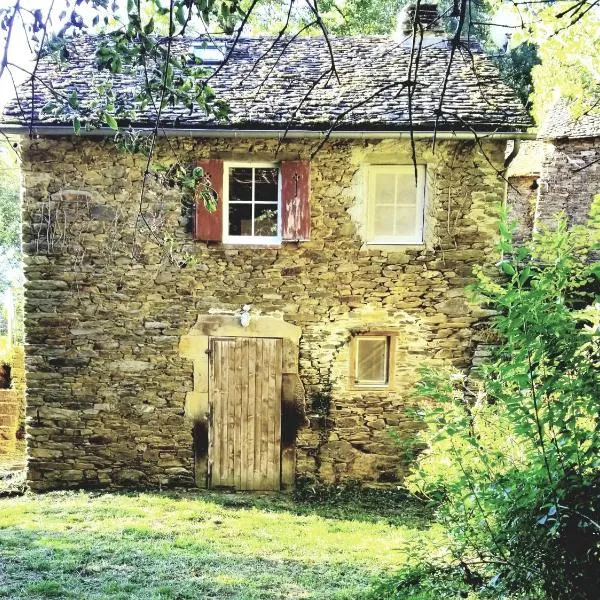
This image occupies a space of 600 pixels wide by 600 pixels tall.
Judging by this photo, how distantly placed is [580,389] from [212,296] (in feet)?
17.6

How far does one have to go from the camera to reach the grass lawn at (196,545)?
176 inches

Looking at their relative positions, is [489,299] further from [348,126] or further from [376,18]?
[376,18]

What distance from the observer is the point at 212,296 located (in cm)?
725

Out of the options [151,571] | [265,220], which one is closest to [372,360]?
[265,220]

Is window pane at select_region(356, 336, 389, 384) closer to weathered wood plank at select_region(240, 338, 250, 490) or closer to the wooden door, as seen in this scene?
the wooden door

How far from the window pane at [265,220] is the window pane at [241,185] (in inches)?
7.7

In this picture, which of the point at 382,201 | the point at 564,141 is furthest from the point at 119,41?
the point at 564,141

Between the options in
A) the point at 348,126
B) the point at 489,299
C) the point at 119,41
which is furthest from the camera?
the point at 348,126

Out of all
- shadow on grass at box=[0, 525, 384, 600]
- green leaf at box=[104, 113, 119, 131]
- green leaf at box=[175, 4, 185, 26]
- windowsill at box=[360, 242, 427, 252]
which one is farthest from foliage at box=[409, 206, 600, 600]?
windowsill at box=[360, 242, 427, 252]

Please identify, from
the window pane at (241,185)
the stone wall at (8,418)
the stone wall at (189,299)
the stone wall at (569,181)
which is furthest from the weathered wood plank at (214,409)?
the stone wall at (569,181)

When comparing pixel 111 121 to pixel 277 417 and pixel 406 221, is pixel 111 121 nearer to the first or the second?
pixel 406 221

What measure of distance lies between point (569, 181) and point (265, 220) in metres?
8.86

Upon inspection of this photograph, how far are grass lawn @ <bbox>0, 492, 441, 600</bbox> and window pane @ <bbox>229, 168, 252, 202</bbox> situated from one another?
3.67 m

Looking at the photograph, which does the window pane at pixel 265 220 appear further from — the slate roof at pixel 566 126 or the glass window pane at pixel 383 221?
the slate roof at pixel 566 126
